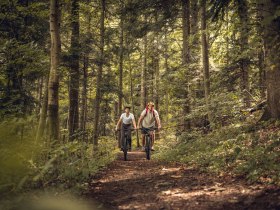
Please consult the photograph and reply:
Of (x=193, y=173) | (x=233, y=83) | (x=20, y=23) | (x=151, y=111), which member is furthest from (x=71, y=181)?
(x=233, y=83)

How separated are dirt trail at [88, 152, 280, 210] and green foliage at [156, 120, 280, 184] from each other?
1.21 feet

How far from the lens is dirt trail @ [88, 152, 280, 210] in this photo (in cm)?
462

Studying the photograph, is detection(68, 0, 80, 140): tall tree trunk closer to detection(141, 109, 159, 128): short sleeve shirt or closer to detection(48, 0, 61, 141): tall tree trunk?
detection(141, 109, 159, 128): short sleeve shirt

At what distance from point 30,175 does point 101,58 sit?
9.25 metres

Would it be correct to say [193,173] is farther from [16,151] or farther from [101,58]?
[101,58]

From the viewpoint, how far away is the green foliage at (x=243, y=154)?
5906mm

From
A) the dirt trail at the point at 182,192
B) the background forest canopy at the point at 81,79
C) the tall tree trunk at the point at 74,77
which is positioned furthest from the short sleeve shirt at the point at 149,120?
the dirt trail at the point at 182,192

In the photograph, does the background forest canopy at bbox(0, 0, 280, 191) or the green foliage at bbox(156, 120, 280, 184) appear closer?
the background forest canopy at bbox(0, 0, 280, 191)

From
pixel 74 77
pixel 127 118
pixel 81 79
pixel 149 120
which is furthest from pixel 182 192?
pixel 74 77

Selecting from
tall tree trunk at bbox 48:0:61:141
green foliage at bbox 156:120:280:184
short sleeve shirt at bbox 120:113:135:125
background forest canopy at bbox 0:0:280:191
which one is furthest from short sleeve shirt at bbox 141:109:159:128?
tall tree trunk at bbox 48:0:61:141

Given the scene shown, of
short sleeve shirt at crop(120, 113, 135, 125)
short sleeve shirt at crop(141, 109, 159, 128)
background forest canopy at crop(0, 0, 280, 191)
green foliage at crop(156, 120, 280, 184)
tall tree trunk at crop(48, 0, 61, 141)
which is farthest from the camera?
short sleeve shirt at crop(120, 113, 135, 125)

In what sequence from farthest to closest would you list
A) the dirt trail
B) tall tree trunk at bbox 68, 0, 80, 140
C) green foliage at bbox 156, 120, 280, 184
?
tall tree trunk at bbox 68, 0, 80, 140
green foliage at bbox 156, 120, 280, 184
the dirt trail

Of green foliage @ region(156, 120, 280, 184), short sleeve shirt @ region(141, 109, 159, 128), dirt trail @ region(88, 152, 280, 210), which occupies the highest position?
short sleeve shirt @ region(141, 109, 159, 128)

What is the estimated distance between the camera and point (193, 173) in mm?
7680
